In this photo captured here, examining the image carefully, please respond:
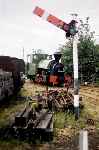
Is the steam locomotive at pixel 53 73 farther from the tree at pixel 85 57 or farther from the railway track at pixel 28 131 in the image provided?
the railway track at pixel 28 131

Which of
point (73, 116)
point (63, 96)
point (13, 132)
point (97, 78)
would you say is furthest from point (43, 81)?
point (13, 132)

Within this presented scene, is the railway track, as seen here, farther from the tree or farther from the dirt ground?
the tree

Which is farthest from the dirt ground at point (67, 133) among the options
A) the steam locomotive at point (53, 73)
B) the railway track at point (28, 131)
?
the steam locomotive at point (53, 73)

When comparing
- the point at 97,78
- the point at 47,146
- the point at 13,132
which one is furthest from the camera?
the point at 97,78

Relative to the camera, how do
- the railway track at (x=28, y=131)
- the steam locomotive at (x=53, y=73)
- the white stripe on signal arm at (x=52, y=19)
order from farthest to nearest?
the steam locomotive at (x=53, y=73), the white stripe on signal arm at (x=52, y=19), the railway track at (x=28, y=131)

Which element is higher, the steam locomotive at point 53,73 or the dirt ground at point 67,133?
the steam locomotive at point 53,73

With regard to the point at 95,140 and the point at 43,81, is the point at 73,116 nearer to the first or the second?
the point at 95,140

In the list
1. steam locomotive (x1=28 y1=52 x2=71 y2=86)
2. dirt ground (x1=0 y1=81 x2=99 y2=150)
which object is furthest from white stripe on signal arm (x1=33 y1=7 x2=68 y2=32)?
steam locomotive (x1=28 y1=52 x2=71 y2=86)

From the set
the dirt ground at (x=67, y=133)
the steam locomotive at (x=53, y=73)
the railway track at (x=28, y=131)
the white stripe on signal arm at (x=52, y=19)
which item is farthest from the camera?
the steam locomotive at (x=53, y=73)

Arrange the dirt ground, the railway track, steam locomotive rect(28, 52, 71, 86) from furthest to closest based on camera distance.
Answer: steam locomotive rect(28, 52, 71, 86), the railway track, the dirt ground

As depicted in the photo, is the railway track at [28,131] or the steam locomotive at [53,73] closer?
the railway track at [28,131]

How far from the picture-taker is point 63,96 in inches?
609

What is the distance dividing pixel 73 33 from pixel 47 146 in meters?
5.53

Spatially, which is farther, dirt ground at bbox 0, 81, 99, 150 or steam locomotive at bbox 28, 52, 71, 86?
steam locomotive at bbox 28, 52, 71, 86
